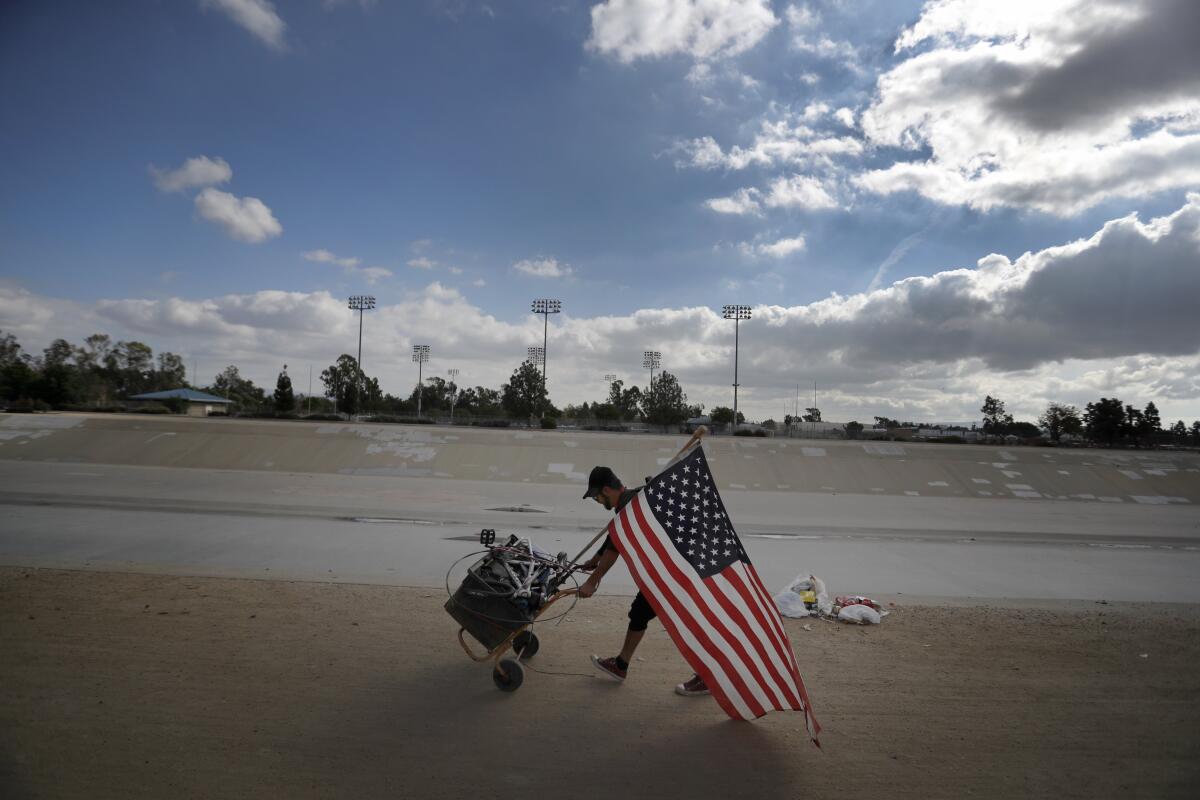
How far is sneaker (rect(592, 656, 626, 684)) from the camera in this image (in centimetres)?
530

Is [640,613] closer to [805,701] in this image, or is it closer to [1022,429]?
[805,701]

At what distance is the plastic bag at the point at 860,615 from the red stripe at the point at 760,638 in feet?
10.1

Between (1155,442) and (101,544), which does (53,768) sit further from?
(1155,442)

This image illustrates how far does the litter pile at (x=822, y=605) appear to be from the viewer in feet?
23.7

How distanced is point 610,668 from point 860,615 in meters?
3.33

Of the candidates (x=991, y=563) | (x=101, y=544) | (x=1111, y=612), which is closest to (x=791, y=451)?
(x=991, y=563)

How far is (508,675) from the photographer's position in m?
5.01

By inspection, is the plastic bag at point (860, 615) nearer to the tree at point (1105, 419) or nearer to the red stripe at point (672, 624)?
the red stripe at point (672, 624)

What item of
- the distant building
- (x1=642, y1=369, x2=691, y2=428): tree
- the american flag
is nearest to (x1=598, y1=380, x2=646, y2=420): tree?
(x1=642, y1=369, x2=691, y2=428): tree

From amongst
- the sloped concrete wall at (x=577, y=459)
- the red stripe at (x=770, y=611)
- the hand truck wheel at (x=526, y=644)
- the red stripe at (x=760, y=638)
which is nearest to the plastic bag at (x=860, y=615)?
the red stripe at (x=770, y=611)

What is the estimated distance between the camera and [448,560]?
33.2 feet

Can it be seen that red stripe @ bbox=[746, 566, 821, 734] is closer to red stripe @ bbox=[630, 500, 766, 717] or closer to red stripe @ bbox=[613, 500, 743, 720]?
red stripe @ bbox=[630, 500, 766, 717]

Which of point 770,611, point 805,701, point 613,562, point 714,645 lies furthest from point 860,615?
point 613,562

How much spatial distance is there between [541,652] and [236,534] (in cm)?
805
